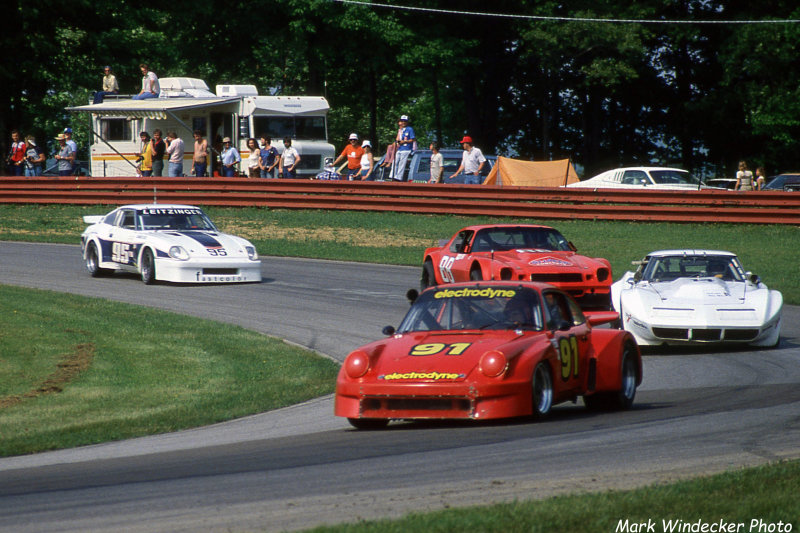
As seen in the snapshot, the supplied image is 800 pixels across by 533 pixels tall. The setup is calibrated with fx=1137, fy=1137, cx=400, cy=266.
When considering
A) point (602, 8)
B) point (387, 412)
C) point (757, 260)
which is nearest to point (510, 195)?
point (757, 260)

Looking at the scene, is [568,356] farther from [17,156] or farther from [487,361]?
[17,156]

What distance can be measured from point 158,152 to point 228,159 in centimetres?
192

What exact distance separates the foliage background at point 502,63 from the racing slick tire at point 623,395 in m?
35.2

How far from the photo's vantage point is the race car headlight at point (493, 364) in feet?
27.0

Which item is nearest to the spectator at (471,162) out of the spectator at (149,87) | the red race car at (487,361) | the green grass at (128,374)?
the spectator at (149,87)

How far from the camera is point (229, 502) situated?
584cm

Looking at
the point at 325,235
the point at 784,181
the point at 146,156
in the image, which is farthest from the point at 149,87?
the point at 784,181

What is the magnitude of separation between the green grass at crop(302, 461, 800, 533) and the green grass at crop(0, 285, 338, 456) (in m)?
4.51

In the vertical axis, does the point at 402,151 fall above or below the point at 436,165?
above

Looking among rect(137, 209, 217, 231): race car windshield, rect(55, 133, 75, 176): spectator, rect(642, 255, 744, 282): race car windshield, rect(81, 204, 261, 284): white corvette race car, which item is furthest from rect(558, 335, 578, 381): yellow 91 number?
rect(55, 133, 75, 176): spectator

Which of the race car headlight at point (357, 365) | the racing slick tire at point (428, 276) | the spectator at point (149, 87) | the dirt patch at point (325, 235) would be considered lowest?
the dirt patch at point (325, 235)

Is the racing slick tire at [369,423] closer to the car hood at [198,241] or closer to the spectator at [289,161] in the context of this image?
the car hood at [198,241]

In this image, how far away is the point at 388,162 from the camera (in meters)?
29.8

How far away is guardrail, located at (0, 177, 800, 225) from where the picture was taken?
25859 millimetres
